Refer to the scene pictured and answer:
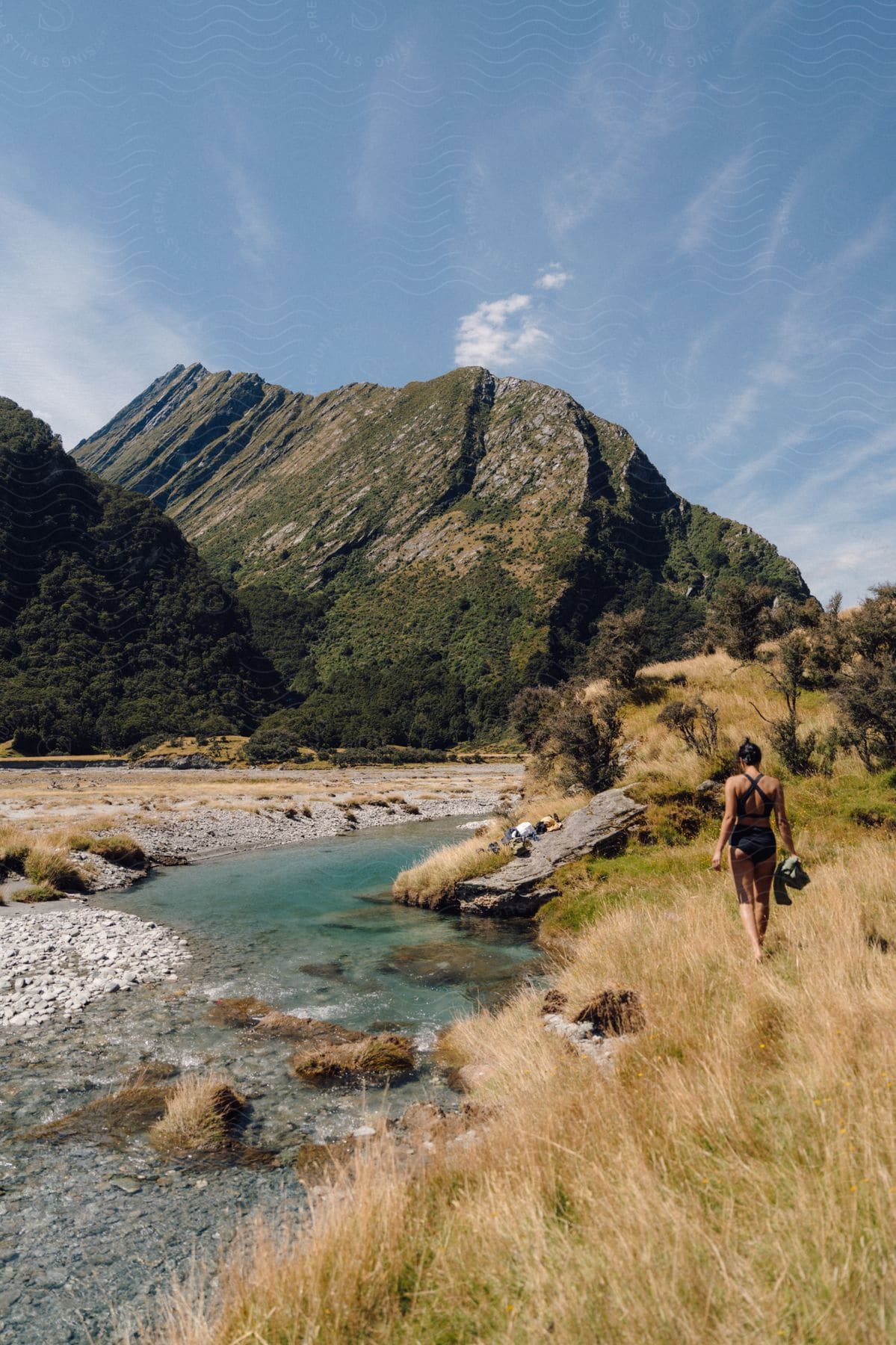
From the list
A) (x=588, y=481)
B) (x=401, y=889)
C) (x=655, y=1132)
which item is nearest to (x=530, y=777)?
(x=401, y=889)

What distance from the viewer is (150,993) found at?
456 inches

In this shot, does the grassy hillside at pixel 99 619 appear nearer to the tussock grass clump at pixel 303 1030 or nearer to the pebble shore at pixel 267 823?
the pebble shore at pixel 267 823

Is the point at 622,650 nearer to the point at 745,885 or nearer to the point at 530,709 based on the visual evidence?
the point at 530,709

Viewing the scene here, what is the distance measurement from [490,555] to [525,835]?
130717 mm

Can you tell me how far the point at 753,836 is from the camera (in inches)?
311

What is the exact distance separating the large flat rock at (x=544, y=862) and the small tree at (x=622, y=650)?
1102 centimetres

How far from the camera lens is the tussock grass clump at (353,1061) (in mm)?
8211

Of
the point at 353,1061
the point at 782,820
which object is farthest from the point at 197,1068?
the point at 782,820

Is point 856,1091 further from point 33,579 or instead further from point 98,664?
Answer: point 33,579

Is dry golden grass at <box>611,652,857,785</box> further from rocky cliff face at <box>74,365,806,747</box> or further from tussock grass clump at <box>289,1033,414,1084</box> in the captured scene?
rocky cliff face at <box>74,365,806,747</box>

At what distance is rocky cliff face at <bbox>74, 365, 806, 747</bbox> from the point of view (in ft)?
424

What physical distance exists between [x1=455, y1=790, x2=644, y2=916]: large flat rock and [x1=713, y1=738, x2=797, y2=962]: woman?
7.91m

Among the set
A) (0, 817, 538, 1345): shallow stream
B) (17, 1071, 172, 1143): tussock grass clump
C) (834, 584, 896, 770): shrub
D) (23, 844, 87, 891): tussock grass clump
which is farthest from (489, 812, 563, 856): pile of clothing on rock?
(23, 844, 87, 891): tussock grass clump

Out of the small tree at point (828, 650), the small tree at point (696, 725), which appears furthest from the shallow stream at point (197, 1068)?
the small tree at point (828, 650)
